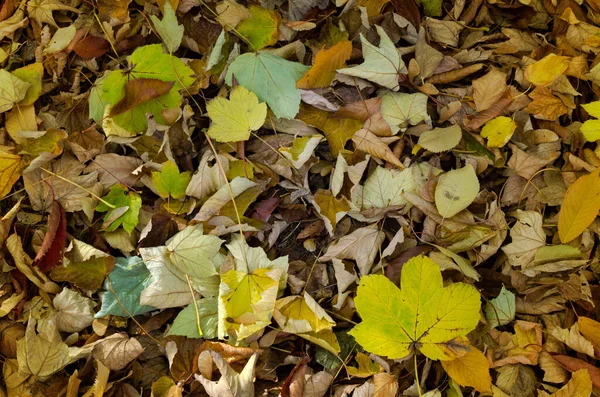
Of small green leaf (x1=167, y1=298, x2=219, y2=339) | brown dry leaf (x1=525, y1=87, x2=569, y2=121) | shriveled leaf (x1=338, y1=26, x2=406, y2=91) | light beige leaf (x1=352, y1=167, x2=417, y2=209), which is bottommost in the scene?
small green leaf (x1=167, y1=298, x2=219, y2=339)

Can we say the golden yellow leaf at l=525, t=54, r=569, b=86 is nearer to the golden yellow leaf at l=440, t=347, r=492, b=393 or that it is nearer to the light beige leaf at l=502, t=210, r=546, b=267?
the light beige leaf at l=502, t=210, r=546, b=267

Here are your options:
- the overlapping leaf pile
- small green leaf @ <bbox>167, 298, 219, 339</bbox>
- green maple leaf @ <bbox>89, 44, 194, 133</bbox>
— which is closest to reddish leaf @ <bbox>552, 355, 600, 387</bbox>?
the overlapping leaf pile

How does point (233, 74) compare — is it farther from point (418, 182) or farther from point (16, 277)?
point (16, 277)

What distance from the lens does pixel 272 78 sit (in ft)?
4.09

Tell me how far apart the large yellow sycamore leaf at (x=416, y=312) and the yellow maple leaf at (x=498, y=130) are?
1.14 feet

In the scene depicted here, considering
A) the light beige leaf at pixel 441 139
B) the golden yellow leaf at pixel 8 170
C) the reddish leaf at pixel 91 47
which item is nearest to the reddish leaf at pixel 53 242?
the golden yellow leaf at pixel 8 170

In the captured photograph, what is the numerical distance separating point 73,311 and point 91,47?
64 centimetres

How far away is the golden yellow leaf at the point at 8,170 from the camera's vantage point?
125 centimetres

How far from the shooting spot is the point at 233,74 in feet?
4.12

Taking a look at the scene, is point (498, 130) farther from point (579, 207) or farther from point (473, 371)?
point (473, 371)

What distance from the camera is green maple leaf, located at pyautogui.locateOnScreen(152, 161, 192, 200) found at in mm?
1200

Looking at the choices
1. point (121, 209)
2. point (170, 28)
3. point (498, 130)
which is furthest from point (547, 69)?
point (121, 209)

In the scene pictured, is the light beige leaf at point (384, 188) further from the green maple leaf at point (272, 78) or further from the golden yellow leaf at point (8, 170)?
the golden yellow leaf at point (8, 170)

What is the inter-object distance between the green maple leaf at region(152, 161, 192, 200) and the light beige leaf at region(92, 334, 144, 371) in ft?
1.08
